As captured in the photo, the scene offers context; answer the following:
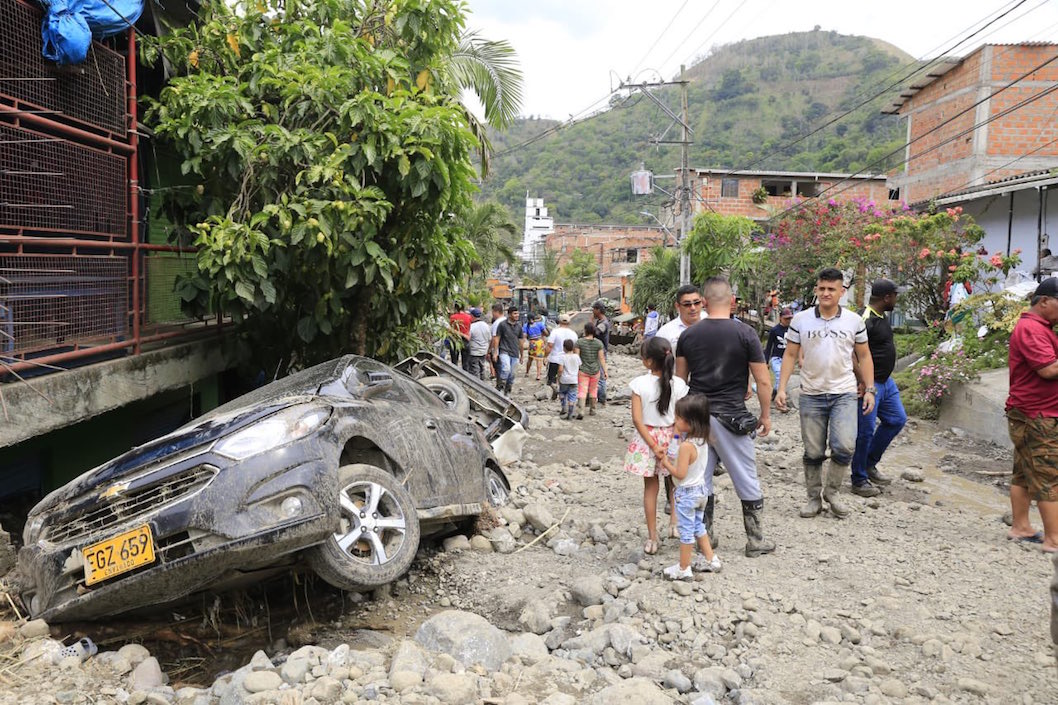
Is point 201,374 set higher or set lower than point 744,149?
lower

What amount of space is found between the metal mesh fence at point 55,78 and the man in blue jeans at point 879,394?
6.57m

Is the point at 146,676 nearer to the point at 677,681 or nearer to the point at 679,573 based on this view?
the point at 677,681

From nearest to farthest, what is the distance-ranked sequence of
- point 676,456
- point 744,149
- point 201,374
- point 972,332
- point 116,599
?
point 116,599, point 676,456, point 201,374, point 972,332, point 744,149

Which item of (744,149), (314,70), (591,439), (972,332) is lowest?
(591,439)

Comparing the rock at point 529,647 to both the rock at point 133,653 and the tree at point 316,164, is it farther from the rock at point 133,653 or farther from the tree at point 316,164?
the tree at point 316,164

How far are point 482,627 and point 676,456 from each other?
1.77 metres

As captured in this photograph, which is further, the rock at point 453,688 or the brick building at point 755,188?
the brick building at point 755,188

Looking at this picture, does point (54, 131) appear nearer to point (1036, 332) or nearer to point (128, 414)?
point (128, 414)

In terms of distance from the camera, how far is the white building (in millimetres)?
65375

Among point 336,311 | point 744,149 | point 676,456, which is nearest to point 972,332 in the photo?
point 676,456

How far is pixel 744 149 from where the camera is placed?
60.4m

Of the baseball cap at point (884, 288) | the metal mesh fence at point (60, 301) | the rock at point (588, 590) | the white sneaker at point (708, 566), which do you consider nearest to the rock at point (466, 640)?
the rock at point (588, 590)

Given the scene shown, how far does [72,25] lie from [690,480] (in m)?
5.85

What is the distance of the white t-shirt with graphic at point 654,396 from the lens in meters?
5.14
